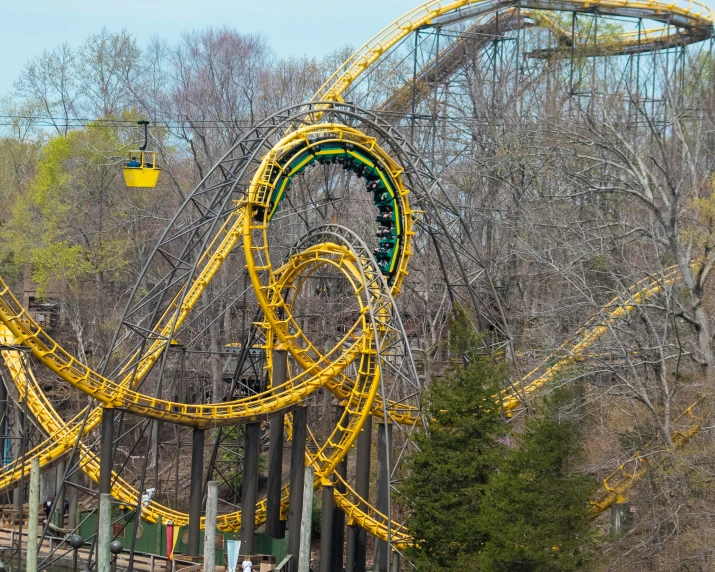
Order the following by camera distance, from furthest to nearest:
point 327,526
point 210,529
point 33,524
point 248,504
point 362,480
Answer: point 362,480
point 327,526
point 248,504
point 33,524
point 210,529

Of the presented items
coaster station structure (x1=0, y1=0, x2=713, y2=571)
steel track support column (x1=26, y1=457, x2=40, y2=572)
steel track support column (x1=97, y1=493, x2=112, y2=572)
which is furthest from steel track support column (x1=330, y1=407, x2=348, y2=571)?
steel track support column (x1=97, y1=493, x2=112, y2=572)

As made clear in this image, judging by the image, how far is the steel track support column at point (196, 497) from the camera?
2439 centimetres

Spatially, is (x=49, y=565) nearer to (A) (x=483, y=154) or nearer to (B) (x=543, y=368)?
(B) (x=543, y=368)

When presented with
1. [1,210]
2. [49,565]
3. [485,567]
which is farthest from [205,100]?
[485,567]

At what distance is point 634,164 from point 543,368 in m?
6.71

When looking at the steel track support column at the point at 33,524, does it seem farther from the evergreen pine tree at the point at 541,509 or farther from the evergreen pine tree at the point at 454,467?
the evergreen pine tree at the point at 541,509

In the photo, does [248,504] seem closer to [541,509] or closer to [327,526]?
[327,526]

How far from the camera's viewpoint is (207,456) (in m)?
38.2

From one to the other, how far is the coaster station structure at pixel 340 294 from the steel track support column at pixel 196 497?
0.03m

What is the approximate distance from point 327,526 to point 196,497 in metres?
2.61

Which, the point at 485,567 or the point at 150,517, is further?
the point at 150,517

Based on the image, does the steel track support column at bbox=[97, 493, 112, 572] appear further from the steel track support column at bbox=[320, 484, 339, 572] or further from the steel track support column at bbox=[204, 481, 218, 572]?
the steel track support column at bbox=[320, 484, 339, 572]

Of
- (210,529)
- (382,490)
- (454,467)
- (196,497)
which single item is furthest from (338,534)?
(210,529)

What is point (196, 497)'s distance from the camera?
80.7ft
